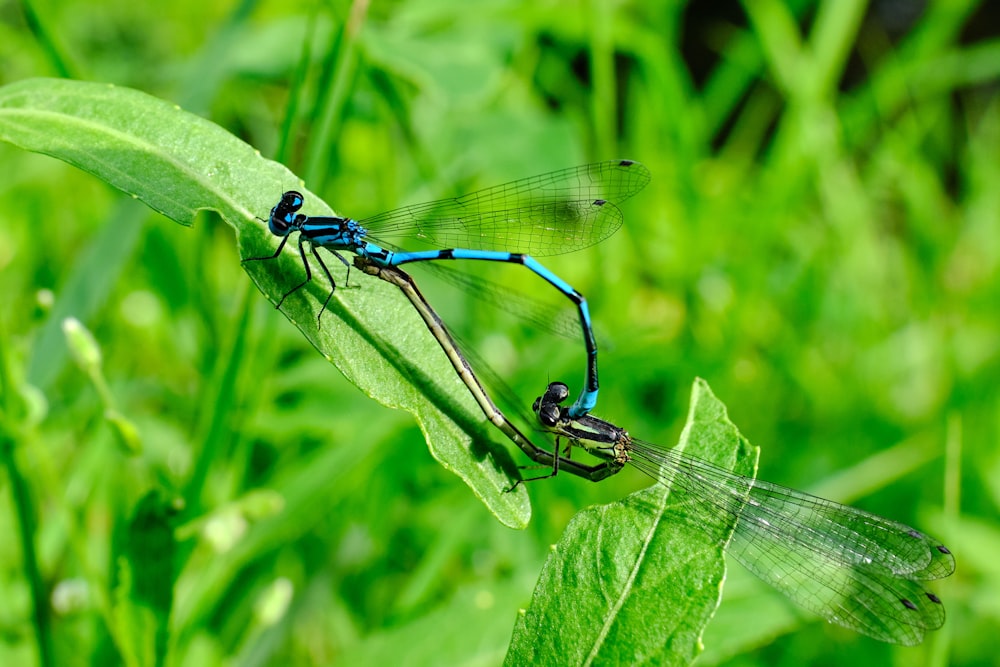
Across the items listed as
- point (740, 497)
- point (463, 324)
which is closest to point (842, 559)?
point (740, 497)

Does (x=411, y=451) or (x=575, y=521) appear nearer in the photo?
(x=575, y=521)

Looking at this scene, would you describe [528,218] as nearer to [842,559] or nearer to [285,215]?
[285,215]

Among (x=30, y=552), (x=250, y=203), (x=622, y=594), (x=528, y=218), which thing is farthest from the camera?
(x=528, y=218)

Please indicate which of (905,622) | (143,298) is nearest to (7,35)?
(143,298)

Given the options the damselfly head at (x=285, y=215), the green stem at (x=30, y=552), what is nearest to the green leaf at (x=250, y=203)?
the damselfly head at (x=285, y=215)

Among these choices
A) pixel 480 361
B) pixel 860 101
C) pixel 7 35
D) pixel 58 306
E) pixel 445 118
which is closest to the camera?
pixel 480 361

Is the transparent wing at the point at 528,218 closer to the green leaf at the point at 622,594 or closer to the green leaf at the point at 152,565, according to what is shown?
the green leaf at the point at 152,565

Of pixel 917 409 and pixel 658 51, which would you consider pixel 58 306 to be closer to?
pixel 658 51
